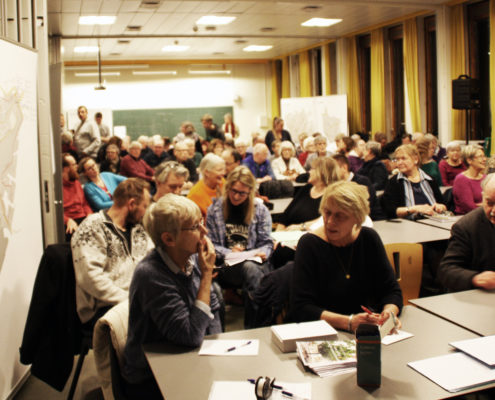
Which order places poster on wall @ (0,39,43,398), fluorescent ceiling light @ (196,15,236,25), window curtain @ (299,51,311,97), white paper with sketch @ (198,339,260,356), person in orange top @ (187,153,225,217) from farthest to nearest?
window curtain @ (299,51,311,97)
fluorescent ceiling light @ (196,15,236,25)
person in orange top @ (187,153,225,217)
poster on wall @ (0,39,43,398)
white paper with sketch @ (198,339,260,356)

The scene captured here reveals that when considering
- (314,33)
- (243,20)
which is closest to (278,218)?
(243,20)

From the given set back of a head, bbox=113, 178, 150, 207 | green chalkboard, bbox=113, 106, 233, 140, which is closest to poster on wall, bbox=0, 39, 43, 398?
back of a head, bbox=113, 178, 150, 207

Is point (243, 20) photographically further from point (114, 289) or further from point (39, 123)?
point (114, 289)

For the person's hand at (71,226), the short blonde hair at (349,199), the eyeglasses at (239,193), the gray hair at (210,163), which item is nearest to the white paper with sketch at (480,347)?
the short blonde hair at (349,199)

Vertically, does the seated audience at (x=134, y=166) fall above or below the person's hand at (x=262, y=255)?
above

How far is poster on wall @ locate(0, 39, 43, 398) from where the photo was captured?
10.4 ft

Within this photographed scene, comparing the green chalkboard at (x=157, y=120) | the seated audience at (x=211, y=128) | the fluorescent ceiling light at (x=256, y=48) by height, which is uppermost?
the fluorescent ceiling light at (x=256, y=48)

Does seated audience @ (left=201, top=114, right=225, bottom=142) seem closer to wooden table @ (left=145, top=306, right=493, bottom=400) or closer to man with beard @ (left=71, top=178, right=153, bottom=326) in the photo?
man with beard @ (left=71, top=178, right=153, bottom=326)

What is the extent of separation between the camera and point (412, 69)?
11305 mm

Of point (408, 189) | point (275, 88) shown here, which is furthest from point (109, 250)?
point (275, 88)

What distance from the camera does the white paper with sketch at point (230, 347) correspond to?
216cm

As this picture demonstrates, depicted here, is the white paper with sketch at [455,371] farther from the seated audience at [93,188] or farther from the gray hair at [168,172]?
the seated audience at [93,188]

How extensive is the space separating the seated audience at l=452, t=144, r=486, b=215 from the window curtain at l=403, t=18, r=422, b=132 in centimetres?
615

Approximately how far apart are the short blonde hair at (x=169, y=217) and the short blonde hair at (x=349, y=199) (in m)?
0.74
